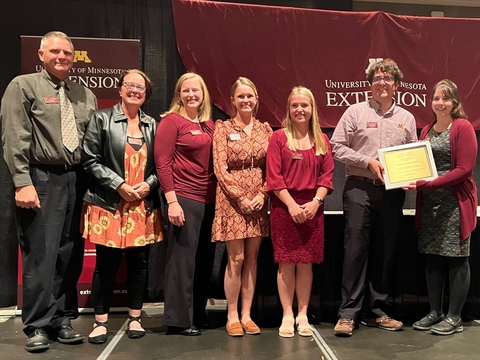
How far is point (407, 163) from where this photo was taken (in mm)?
2752

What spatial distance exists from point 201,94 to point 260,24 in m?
1.20

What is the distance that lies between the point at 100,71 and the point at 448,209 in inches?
104

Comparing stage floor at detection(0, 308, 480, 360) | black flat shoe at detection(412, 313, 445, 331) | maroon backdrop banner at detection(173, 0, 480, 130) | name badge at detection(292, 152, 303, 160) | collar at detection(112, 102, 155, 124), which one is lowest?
stage floor at detection(0, 308, 480, 360)

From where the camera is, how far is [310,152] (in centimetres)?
275

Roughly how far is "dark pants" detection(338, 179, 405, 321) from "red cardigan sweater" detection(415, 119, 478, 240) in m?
0.23

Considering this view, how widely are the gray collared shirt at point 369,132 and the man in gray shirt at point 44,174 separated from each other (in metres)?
1.63

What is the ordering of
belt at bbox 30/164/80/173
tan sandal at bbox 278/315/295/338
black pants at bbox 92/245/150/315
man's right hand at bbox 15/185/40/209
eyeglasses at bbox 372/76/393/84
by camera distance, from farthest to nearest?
eyeglasses at bbox 372/76/393/84 < tan sandal at bbox 278/315/295/338 < black pants at bbox 92/245/150/315 < belt at bbox 30/164/80/173 < man's right hand at bbox 15/185/40/209

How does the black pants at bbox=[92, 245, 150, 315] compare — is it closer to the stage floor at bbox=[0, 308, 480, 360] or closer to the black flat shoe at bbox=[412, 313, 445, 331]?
the stage floor at bbox=[0, 308, 480, 360]

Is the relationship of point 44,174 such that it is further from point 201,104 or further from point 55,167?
point 201,104

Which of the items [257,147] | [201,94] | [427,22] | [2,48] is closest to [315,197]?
[257,147]

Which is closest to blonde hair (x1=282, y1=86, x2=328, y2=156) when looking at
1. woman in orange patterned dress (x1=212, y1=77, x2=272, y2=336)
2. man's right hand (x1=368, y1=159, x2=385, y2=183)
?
woman in orange patterned dress (x1=212, y1=77, x2=272, y2=336)

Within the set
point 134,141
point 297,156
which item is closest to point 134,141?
point 134,141

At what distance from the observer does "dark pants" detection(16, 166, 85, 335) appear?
2451 millimetres

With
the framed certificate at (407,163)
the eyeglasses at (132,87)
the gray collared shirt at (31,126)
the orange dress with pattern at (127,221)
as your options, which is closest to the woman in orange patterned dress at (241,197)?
the orange dress with pattern at (127,221)
